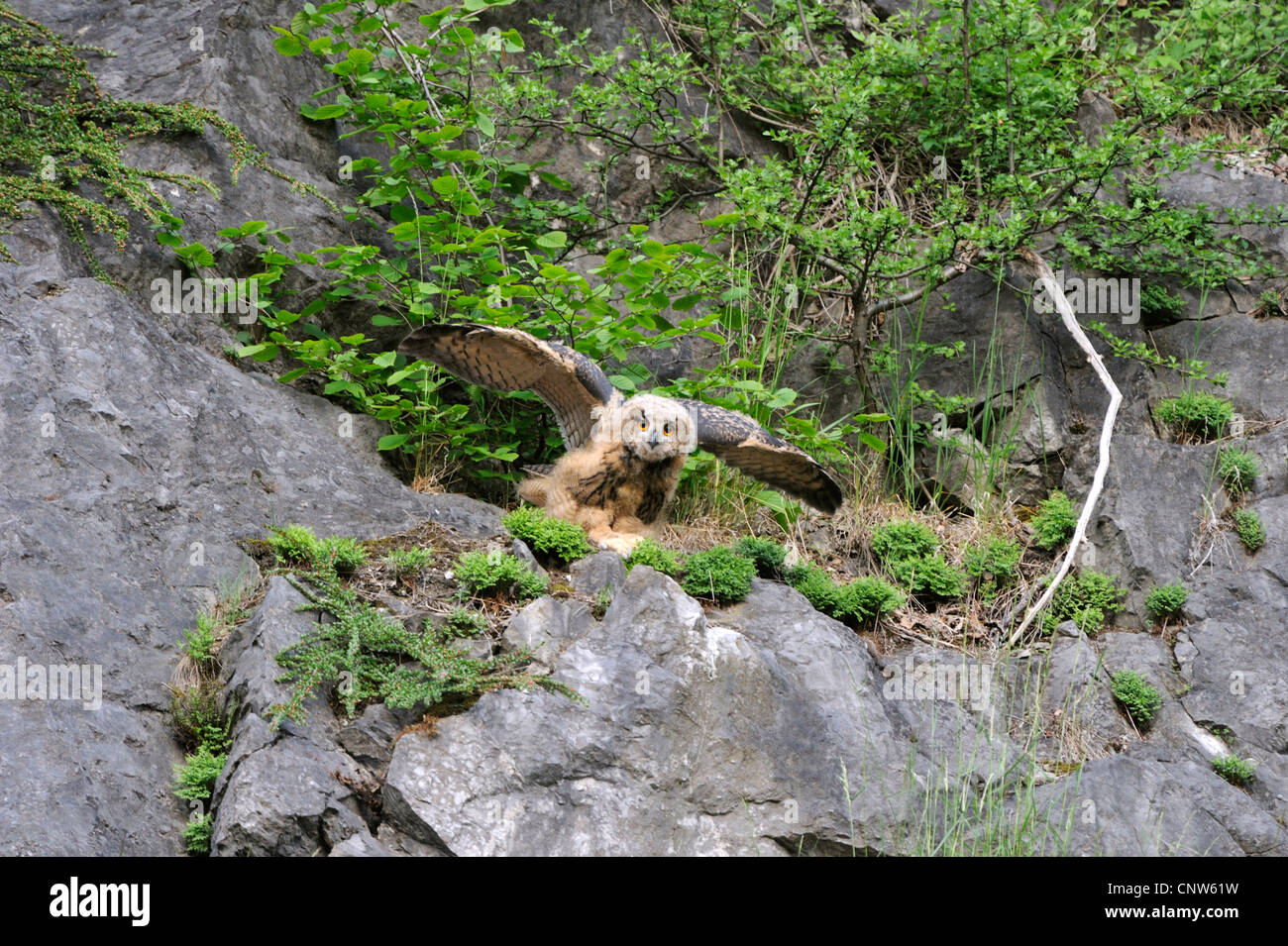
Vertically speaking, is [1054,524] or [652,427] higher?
[652,427]

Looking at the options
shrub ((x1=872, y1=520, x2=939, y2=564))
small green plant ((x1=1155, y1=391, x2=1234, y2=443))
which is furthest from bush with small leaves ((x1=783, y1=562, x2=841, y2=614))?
small green plant ((x1=1155, y1=391, x2=1234, y2=443))

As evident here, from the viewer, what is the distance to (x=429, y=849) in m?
3.83

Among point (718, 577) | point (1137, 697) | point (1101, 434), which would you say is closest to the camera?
point (718, 577)

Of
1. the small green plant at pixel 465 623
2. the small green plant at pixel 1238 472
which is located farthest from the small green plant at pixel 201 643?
the small green plant at pixel 1238 472

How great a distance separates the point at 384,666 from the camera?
429 cm

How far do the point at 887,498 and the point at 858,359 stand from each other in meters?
1.21

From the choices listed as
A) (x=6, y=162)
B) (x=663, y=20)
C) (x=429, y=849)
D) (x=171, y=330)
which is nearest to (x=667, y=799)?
(x=429, y=849)

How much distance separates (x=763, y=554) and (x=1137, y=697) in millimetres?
2083

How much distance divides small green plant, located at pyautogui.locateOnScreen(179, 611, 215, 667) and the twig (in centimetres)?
380

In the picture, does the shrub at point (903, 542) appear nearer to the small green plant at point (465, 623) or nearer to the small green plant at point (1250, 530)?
the small green plant at point (1250, 530)

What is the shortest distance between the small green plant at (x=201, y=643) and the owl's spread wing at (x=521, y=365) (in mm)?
1749

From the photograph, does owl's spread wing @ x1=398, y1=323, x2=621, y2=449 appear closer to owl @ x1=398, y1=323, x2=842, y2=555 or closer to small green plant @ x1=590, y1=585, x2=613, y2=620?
owl @ x1=398, y1=323, x2=842, y2=555

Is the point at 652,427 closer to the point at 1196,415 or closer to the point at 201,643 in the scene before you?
the point at 201,643

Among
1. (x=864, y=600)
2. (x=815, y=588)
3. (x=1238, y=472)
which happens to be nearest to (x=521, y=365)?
(x=815, y=588)
